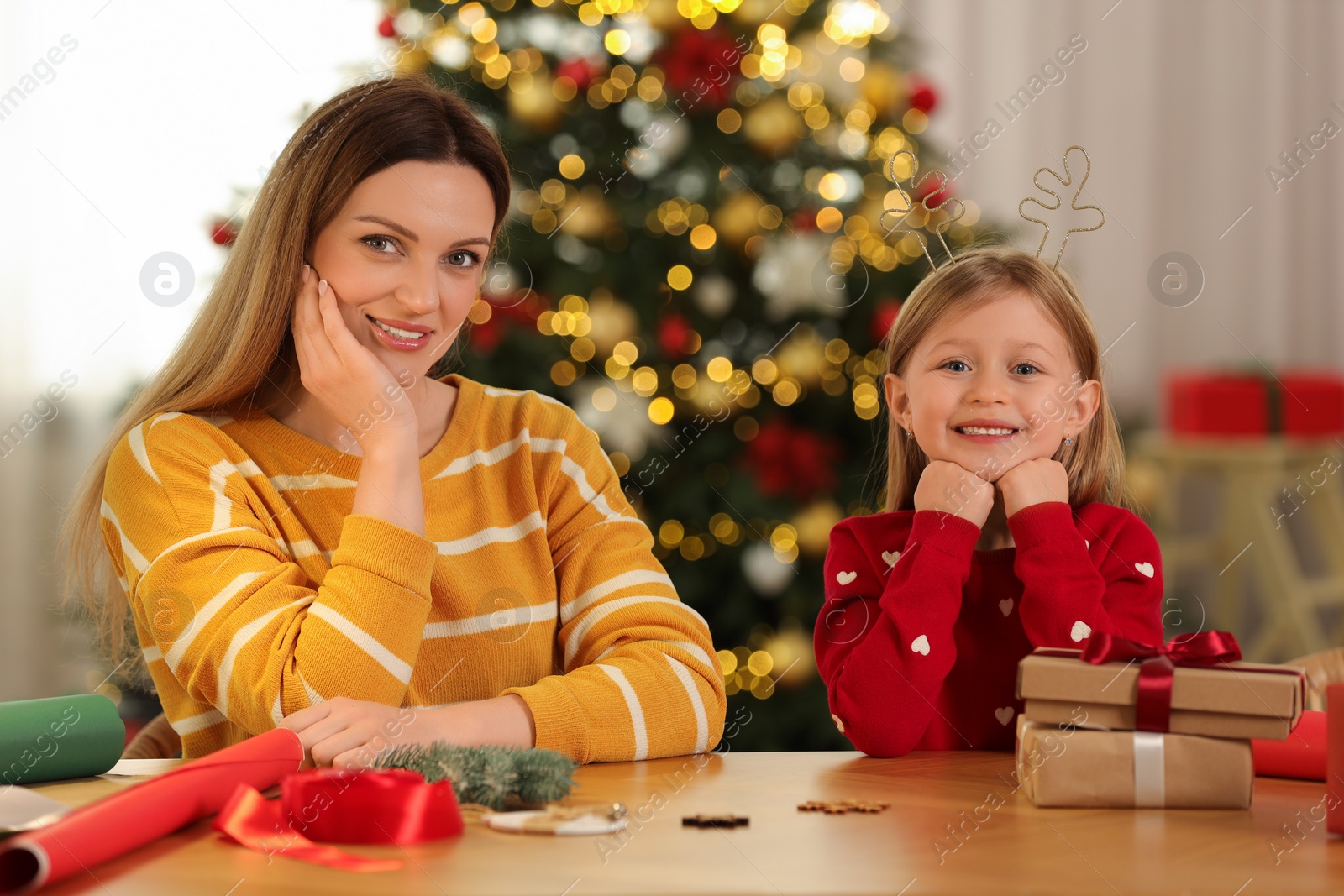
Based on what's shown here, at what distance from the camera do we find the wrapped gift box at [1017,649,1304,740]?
36.1 inches

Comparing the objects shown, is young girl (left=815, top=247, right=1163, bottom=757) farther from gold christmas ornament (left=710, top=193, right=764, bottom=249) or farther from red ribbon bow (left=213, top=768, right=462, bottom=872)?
gold christmas ornament (left=710, top=193, right=764, bottom=249)

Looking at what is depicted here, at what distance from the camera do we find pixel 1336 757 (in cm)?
86

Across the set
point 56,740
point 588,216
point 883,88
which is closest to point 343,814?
point 56,740

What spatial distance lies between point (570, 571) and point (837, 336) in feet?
5.44

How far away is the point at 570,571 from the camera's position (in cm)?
139

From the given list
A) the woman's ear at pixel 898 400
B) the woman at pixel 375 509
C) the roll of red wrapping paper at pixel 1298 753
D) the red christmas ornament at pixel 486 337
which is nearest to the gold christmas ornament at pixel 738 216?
the red christmas ornament at pixel 486 337

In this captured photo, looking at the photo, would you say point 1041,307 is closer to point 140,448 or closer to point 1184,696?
point 1184,696

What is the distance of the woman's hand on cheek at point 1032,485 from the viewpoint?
4.24ft

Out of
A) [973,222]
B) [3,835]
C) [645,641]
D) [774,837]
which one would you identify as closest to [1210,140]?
[973,222]

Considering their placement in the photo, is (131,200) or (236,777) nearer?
(236,777)

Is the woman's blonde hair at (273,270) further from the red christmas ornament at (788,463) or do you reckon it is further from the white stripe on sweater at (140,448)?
the red christmas ornament at (788,463)

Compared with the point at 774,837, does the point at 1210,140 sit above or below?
above

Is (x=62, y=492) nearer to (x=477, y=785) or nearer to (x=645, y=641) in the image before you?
(x=645, y=641)

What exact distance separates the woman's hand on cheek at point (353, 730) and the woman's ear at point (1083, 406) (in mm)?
760
